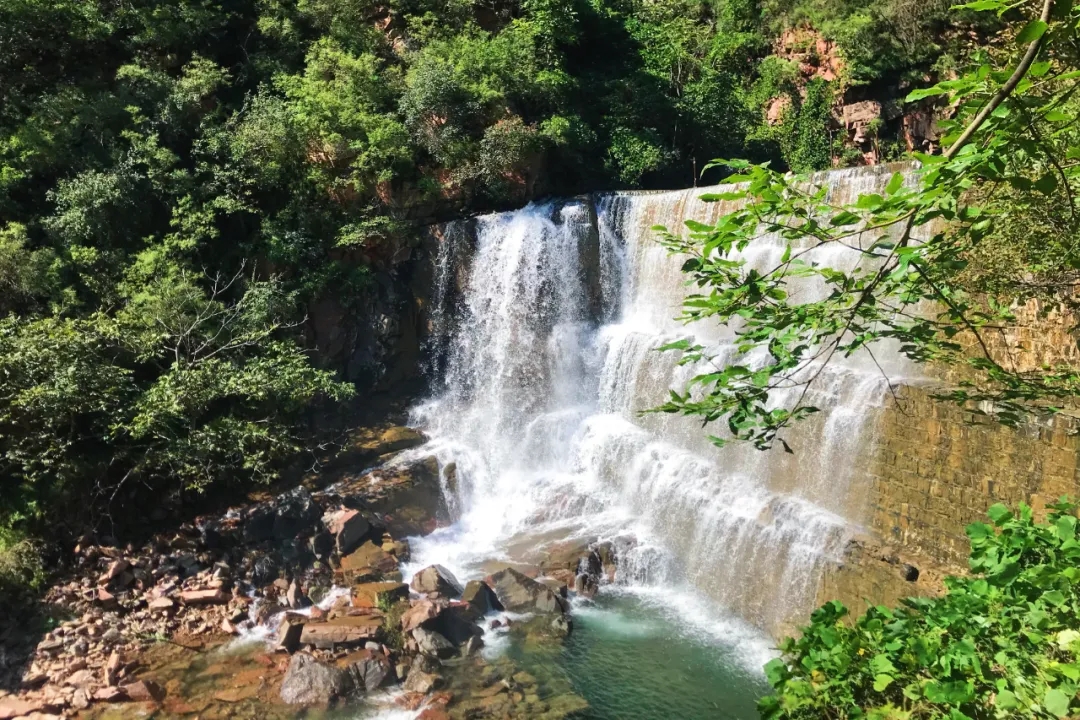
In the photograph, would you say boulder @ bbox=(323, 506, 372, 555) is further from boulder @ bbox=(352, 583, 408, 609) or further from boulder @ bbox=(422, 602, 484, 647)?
boulder @ bbox=(422, 602, 484, 647)

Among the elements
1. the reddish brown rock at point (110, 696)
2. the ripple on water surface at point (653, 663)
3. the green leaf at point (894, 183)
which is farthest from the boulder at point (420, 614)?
the green leaf at point (894, 183)

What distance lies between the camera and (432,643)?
788cm

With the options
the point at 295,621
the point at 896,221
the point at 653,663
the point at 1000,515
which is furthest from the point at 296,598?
the point at 896,221

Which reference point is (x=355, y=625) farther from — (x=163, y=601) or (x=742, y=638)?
(x=742, y=638)

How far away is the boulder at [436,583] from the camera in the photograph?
29.4 ft

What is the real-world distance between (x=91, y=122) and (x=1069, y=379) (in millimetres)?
14218

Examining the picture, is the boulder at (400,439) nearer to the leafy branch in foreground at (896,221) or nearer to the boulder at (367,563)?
the boulder at (367,563)

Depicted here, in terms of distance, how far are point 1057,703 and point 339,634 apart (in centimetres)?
767

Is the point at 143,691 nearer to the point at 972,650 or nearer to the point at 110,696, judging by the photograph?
the point at 110,696

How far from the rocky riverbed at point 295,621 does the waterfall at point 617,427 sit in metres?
1.02

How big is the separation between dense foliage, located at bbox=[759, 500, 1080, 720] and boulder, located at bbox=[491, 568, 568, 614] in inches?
260

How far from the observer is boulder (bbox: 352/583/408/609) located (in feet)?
28.8

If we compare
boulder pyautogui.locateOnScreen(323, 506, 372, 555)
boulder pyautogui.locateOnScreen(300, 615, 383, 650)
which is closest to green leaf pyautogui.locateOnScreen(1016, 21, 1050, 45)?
boulder pyautogui.locateOnScreen(300, 615, 383, 650)

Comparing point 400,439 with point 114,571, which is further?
point 400,439
